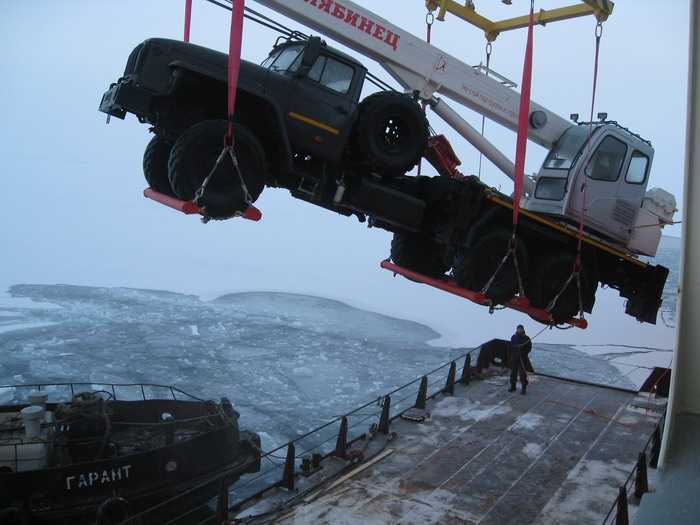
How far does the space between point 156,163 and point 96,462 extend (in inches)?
211

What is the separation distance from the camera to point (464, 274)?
7.86 meters

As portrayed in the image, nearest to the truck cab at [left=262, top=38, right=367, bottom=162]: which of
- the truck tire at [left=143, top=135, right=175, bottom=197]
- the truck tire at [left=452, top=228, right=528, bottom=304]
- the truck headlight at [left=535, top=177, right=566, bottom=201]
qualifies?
the truck tire at [left=143, top=135, right=175, bottom=197]

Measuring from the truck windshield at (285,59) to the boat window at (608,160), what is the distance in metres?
4.60

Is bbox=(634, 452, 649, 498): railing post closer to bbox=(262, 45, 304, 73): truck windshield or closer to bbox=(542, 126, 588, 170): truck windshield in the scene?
bbox=(542, 126, 588, 170): truck windshield

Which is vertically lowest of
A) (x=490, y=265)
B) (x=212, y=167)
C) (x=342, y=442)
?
(x=342, y=442)

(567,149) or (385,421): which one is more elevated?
(567,149)

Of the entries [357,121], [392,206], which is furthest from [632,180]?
[357,121]

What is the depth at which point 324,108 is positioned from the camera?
21.1 feet

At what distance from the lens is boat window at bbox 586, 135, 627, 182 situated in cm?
877

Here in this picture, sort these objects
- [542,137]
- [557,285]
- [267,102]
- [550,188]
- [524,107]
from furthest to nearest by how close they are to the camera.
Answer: [542,137], [550,188], [557,285], [524,107], [267,102]

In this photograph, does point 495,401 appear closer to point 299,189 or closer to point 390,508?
point 390,508

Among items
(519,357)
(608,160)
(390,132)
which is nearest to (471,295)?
(390,132)

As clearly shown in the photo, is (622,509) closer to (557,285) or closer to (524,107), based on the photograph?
(557,285)

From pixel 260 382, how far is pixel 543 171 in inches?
691
